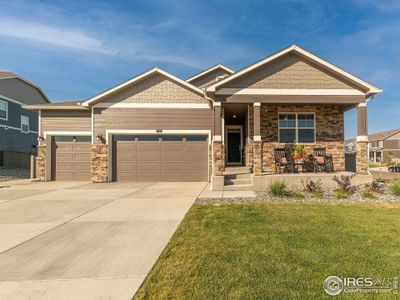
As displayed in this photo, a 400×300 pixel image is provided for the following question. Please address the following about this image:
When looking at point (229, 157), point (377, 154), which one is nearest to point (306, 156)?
point (229, 157)

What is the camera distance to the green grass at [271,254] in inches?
106

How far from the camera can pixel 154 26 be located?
13.1 metres

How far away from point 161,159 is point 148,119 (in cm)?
220

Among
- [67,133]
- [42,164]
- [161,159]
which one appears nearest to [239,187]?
[161,159]

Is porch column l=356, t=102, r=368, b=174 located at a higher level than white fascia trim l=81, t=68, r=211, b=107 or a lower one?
lower

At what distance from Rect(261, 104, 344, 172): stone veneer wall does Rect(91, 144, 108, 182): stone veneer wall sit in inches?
313

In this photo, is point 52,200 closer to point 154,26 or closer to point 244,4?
point 154,26

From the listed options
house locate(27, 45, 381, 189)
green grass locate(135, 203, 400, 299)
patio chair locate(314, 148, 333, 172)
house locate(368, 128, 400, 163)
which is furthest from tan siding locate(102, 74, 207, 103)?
house locate(368, 128, 400, 163)

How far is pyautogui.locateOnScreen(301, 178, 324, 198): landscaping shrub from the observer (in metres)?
7.92

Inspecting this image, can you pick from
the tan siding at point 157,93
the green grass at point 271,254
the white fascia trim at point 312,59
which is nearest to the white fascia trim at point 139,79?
the tan siding at point 157,93

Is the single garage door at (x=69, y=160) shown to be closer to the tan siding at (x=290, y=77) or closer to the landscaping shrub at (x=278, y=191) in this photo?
the tan siding at (x=290, y=77)

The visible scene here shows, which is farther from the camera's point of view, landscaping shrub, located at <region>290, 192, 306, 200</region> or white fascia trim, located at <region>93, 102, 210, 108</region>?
white fascia trim, located at <region>93, 102, 210, 108</region>

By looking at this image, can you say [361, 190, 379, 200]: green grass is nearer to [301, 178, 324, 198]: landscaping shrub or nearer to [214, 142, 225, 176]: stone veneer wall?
[301, 178, 324, 198]: landscaping shrub

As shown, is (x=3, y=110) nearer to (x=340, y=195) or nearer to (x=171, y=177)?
(x=171, y=177)
